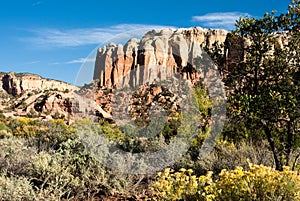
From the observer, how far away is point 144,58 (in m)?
10.7

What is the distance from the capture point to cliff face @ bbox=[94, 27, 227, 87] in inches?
404

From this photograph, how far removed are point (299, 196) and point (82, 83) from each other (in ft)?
23.3

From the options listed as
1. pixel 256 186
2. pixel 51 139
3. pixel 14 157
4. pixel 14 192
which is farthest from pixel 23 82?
pixel 256 186

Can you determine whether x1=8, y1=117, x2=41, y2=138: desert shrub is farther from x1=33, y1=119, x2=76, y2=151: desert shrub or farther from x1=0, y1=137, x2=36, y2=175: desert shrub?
x1=0, y1=137, x2=36, y2=175: desert shrub

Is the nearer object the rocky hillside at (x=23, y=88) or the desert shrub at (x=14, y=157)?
the desert shrub at (x=14, y=157)

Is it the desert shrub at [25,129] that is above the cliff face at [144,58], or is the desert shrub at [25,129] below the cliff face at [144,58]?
below

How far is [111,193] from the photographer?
7586mm

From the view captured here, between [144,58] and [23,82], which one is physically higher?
[144,58]

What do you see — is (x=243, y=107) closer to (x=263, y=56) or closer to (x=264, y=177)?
(x=263, y=56)

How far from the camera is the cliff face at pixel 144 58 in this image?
1027 centimetres

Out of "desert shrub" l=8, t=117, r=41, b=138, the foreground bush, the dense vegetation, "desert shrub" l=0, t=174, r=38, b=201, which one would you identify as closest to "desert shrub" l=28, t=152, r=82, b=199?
the dense vegetation

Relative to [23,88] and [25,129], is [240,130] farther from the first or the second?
[23,88]

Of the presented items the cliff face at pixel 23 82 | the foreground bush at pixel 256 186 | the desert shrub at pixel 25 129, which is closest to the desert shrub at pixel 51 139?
the desert shrub at pixel 25 129

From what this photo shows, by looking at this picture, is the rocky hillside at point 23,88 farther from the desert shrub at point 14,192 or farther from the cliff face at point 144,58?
the desert shrub at point 14,192
